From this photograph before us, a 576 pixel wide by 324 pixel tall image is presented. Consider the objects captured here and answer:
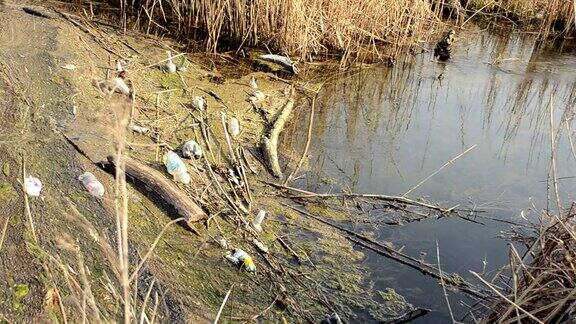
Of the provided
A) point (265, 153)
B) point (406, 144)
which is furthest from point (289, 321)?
point (406, 144)

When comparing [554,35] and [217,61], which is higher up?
[554,35]

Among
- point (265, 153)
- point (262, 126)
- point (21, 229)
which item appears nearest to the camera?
point (21, 229)

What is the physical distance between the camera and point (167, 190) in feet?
8.50

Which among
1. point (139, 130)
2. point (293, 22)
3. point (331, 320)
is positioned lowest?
point (331, 320)

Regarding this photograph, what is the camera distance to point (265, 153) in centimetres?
348

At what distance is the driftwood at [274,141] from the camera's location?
11.1 ft

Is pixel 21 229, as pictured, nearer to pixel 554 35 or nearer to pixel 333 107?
pixel 333 107

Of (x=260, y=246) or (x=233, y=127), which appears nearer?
(x=260, y=246)

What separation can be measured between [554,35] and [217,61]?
3956 mm

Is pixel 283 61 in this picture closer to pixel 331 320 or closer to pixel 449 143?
pixel 449 143

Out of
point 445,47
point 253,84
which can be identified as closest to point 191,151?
point 253,84

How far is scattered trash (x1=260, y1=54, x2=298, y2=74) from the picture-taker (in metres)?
4.79

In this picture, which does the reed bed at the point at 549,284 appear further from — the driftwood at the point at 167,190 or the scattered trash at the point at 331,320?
the driftwood at the point at 167,190

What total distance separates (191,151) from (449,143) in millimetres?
1907
